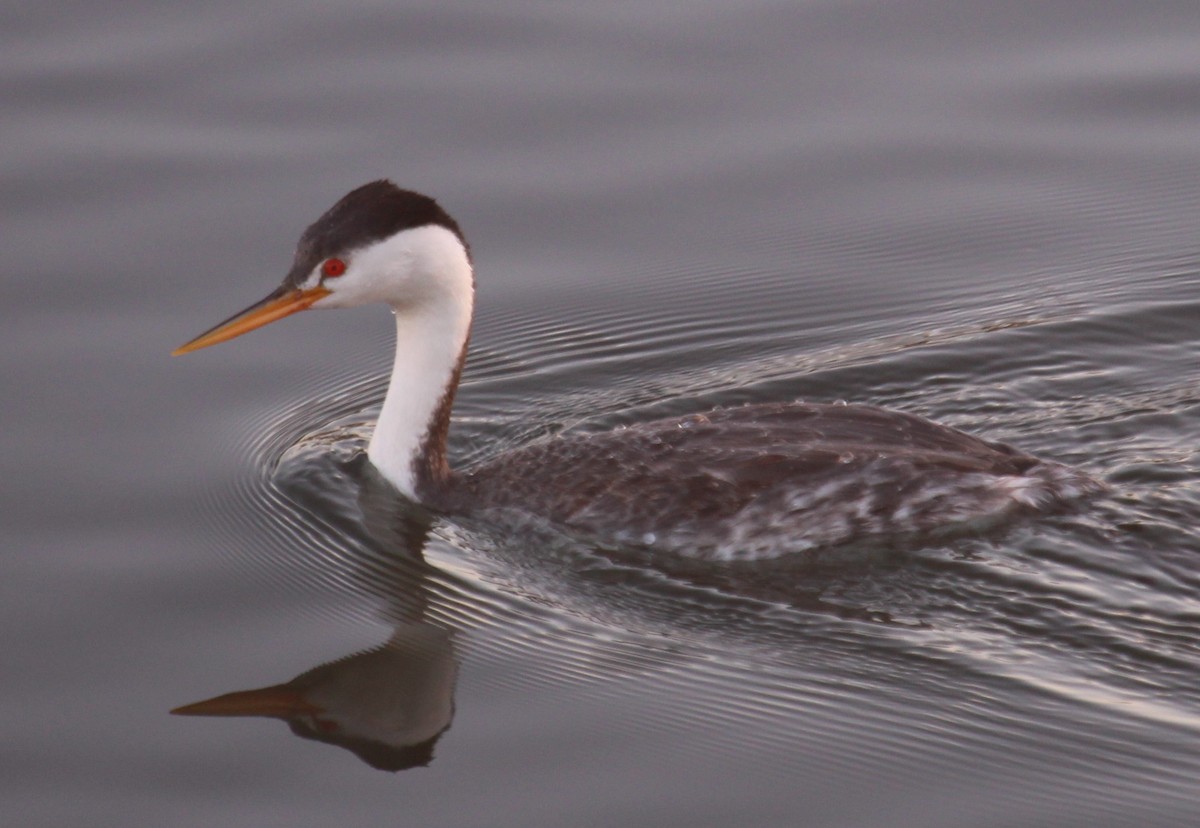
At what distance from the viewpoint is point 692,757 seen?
26.9 feet

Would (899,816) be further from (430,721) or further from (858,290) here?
(858,290)

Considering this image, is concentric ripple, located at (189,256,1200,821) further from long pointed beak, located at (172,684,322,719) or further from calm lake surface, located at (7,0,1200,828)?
long pointed beak, located at (172,684,322,719)

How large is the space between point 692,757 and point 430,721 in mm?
1216

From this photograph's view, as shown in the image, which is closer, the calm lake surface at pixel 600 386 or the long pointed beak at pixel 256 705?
the calm lake surface at pixel 600 386

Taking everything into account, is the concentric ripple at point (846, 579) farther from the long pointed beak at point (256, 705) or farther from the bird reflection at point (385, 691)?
the long pointed beak at point (256, 705)

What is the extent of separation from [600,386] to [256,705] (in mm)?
3955

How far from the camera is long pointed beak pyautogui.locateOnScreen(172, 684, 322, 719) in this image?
28.4 ft

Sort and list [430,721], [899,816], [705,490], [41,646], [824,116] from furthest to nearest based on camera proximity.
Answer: [824,116], [705,490], [41,646], [430,721], [899,816]

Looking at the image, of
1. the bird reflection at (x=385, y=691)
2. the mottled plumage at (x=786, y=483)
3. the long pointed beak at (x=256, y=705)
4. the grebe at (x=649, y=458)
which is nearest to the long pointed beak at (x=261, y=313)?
the grebe at (x=649, y=458)

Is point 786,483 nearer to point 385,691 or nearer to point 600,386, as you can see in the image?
point 600,386

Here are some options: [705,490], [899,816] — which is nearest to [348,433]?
[705,490]

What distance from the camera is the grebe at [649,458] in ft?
33.1

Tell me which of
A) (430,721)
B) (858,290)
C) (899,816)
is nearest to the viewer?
(899,816)

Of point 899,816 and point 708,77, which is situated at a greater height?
point 708,77
